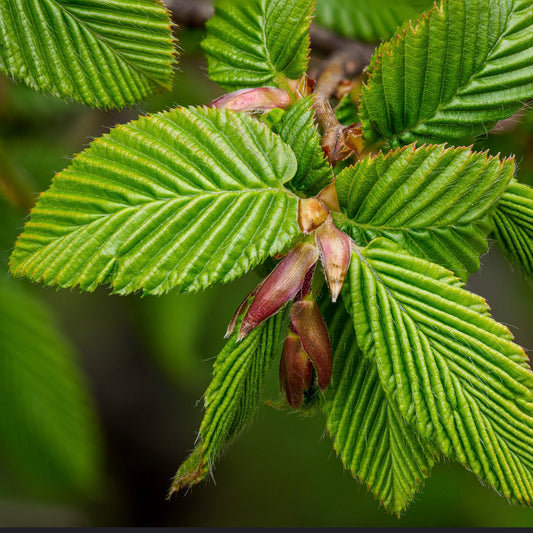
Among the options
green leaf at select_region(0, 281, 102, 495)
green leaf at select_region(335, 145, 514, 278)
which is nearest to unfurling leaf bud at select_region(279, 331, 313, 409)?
green leaf at select_region(335, 145, 514, 278)

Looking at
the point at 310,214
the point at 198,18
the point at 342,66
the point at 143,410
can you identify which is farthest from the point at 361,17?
the point at 143,410

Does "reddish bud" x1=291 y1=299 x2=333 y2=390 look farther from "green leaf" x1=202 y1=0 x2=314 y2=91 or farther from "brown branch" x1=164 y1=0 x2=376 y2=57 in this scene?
"brown branch" x1=164 y1=0 x2=376 y2=57

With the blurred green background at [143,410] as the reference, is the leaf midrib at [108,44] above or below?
above

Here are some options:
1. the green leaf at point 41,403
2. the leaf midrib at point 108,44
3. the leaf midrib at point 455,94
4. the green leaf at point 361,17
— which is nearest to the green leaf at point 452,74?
the leaf midrib at point 455,94

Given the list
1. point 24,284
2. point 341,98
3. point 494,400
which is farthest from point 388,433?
point 24,284

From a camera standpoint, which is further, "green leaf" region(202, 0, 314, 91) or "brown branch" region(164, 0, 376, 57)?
"brown branch" region(164, 0, 376, 57)

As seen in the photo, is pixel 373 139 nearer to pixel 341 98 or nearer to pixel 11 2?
pixel 341 98

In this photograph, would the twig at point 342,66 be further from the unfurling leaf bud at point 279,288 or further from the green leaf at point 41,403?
the green leaf at point 41,403
